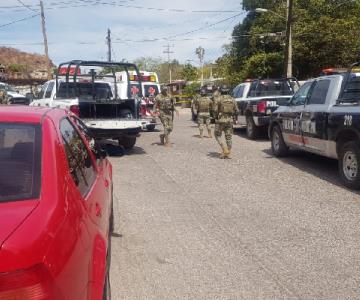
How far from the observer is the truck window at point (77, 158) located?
2837mm

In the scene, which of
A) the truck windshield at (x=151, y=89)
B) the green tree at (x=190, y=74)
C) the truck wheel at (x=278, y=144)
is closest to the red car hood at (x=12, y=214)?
the truck wheel at (x=278, y=144)

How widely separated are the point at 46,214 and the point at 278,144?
29.0 ft

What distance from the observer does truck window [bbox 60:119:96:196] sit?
9.31ft

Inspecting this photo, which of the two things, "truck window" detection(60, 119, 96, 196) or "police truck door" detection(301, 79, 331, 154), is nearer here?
"truck window" detection(60, 119, 96, 196)

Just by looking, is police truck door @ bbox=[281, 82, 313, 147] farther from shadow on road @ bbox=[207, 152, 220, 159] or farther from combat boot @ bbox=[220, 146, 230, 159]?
shadow on road @ bbox=[207, 152, 220, 159]

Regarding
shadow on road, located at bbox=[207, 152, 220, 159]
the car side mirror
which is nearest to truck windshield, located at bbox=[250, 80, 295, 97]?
shadow on road, located at bbox=[207, 152, 220, 159]

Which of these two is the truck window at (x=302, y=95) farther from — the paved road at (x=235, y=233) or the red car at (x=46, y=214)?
the red car at (x=46, y=214)

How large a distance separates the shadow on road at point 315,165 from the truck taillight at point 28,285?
6.06m

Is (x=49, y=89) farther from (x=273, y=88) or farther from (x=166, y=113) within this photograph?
(x=273, y=88)

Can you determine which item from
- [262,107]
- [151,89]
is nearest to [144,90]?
[151,89]

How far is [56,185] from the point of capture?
236cm

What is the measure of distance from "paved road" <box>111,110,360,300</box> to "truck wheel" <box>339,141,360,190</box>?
174 millimetres

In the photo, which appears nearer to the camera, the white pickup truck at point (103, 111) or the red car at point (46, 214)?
the red car at point (46, 214)

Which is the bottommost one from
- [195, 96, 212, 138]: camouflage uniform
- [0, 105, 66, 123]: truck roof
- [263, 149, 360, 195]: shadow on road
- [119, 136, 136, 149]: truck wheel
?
[263, 149, 360, 195]: shadow on road
